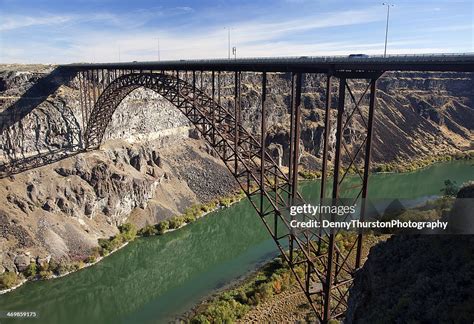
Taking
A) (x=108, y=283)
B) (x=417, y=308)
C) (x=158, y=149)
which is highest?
(x=417, y=308)

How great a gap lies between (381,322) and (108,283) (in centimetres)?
2208

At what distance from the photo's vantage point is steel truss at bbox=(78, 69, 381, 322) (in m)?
13.3

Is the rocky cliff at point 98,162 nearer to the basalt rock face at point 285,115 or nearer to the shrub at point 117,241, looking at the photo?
the basalt rock face at point 285,115

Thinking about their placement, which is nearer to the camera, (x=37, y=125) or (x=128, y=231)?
(x=128, y=231)

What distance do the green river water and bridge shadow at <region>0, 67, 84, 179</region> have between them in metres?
11.6

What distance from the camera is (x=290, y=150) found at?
17.4m

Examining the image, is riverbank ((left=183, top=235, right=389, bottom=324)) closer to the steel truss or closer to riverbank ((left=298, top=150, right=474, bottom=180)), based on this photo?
the steel truss

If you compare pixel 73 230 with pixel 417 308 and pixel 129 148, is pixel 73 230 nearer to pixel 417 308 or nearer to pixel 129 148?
pixel 129 148

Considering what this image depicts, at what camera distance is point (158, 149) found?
47.0 m

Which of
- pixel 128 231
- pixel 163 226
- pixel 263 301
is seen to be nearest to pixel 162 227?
pixel 163 226

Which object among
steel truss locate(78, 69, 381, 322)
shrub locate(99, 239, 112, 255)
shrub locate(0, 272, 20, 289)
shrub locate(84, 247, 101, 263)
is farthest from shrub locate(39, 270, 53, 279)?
steel truss locate(78, 69, 381, 322)

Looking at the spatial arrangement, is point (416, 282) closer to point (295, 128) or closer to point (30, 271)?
point (295, 128)

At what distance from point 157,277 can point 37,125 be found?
19.0 metres

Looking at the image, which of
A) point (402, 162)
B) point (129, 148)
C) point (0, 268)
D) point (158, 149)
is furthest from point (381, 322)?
point (402, 162)
